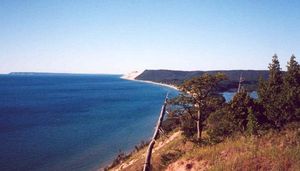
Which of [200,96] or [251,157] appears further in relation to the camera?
[200,96]

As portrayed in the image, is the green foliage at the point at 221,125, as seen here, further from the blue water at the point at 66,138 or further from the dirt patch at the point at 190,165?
the blue water at the point at 66,138

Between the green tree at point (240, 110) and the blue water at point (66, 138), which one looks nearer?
the green tree at point (240, 110)

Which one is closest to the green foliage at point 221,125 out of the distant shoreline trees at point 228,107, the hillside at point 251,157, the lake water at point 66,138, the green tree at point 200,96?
the distant shoreline trees at point 228,107

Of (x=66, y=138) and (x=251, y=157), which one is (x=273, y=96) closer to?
(x=251, y=157)

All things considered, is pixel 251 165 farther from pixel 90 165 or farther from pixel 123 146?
pixel 123 146

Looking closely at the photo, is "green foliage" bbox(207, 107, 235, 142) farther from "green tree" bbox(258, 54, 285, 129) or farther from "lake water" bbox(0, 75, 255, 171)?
"lake water" bbox(0, 75, 255, 171)

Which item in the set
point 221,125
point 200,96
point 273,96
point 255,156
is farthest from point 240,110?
point 255,156

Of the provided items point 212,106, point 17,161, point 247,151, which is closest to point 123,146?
point 17,161
